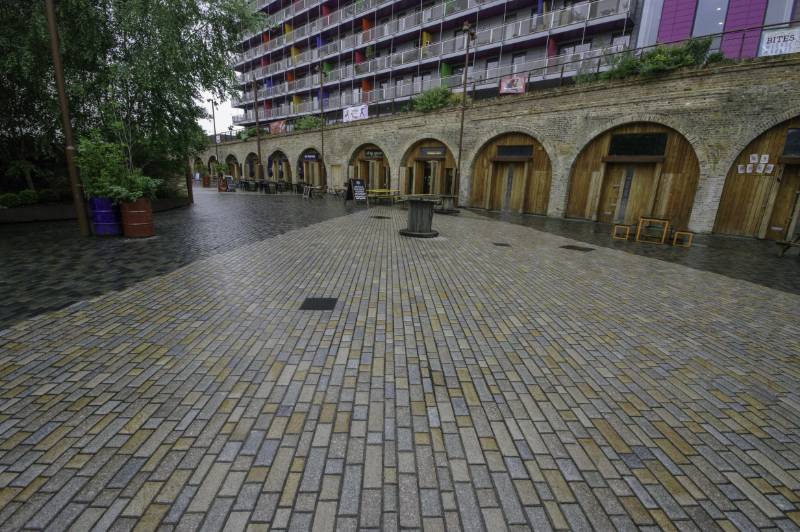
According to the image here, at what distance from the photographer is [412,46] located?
28.9 meters

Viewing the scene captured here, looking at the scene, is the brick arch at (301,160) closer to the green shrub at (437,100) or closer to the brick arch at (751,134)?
the green shrub at (437,100)

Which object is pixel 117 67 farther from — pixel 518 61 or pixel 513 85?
pixel 518 61

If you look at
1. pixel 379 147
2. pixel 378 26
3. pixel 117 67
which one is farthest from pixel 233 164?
pixel 117 67

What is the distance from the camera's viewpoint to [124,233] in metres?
9.36

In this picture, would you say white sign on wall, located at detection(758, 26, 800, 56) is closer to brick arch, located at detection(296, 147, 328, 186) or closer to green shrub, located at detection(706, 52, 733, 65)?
green shrub, located at detection(706, 52, 733, 65)

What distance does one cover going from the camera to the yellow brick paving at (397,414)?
1960 millimetres

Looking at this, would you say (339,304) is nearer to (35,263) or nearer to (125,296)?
(125,296)

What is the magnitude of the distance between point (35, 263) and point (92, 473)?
6.99m

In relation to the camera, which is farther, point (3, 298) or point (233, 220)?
point (233, 220)

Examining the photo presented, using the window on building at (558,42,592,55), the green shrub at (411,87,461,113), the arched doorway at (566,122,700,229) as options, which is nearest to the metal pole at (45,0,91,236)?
the green shrub at (411,87,461,113)

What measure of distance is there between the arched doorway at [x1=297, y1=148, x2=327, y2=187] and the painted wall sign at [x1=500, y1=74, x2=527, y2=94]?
16527 mm

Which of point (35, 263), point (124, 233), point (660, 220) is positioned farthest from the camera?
point (660, 220)

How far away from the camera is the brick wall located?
11234mm

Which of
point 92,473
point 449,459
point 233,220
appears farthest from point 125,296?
point 233,220
